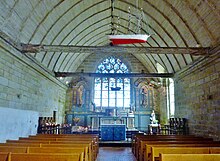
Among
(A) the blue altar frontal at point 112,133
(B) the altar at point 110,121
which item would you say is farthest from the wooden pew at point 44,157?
(B) the altar at point 110,121

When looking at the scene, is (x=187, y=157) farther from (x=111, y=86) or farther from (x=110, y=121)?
(x=111, y=86)

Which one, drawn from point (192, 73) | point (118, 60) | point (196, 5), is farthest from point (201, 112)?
point (118, 60)

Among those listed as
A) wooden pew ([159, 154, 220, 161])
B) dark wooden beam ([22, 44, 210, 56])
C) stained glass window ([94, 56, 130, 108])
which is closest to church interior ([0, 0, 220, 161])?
dark wooden beam ([22, 44, 210, 56])

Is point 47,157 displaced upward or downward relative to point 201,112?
downward

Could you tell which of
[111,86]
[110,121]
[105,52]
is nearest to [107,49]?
[105,52]

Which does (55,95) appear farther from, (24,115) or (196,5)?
(196,5)

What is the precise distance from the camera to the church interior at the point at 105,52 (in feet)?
19.5

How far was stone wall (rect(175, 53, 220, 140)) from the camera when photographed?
6.51m

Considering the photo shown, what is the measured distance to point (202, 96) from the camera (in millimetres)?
7516

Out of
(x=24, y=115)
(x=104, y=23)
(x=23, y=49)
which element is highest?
(x=104, y=23)

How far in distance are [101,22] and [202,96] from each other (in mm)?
5317

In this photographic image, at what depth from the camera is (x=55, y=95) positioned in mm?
11680

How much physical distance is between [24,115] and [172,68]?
6.77 m

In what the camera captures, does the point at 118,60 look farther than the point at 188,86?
Yes
